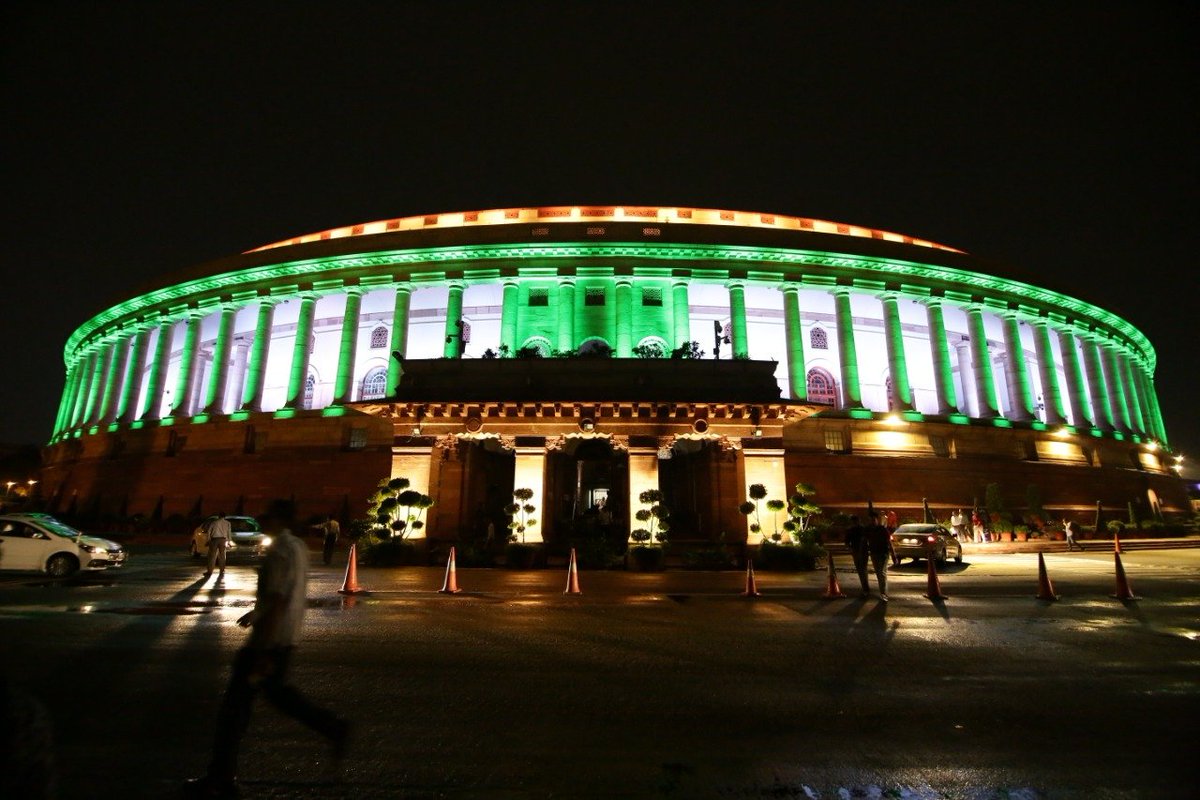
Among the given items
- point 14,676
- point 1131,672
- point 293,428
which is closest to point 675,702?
point 1131,672

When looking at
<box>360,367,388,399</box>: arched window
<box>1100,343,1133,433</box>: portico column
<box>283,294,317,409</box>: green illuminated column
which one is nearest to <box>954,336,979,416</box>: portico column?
<box>1100,343,1133,433</box>: portico column

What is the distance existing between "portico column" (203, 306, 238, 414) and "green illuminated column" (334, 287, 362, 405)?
818 centimetres

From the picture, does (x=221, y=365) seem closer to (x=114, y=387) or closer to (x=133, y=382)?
(x=133, y=382)

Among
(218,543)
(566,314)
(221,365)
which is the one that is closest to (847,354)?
(566,314)

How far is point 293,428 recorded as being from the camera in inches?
1515

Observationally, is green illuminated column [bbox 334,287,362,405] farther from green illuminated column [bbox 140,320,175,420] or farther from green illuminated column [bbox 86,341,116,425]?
green illuminated column [bbox 86,341,116,425]

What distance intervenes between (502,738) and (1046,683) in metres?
5.93

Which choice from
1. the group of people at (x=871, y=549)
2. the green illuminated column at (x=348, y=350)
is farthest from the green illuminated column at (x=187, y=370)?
the group of people at (x=871, y=549)

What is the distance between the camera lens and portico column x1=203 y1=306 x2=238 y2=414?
4169 cm

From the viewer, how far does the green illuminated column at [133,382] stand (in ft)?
152

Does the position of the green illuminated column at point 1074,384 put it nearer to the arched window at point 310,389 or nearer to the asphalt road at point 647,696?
the asphalt road at point 647,696

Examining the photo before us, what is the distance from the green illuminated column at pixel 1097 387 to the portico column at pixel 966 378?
899 centimetres

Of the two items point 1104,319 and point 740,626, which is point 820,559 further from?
point 1104,319

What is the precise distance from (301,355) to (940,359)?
141 feet
